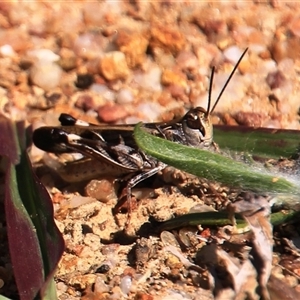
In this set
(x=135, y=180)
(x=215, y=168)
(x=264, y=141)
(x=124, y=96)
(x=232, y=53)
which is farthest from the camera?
(x=232, y=53)

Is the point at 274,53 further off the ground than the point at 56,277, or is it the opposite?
the point at 274,53

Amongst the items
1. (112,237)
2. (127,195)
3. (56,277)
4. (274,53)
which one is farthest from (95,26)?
(56,277)

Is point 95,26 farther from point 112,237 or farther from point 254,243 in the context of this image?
point 254,243

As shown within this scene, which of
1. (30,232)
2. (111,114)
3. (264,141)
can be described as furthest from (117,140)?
(30,232)

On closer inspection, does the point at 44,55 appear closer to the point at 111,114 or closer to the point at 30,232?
the point at 111,114

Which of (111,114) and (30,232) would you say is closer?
(30,232)

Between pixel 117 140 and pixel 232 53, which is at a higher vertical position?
pixel 232 53

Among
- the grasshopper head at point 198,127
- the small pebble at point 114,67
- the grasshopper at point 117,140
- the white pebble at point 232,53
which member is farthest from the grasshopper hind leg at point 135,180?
the white pebble at point 232,53
